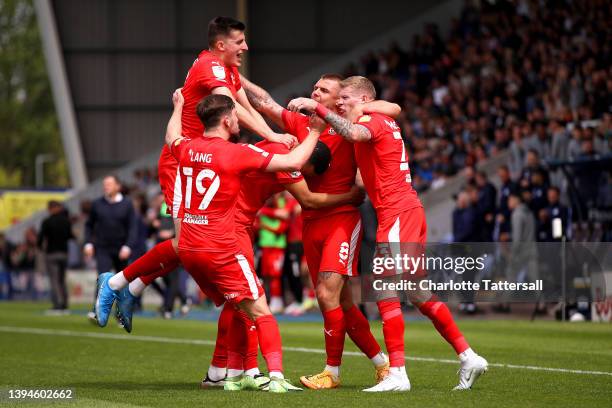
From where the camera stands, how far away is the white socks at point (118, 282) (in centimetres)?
1027

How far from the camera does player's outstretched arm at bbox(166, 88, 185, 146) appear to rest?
966 centimetres

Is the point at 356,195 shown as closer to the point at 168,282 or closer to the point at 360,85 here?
the point at 360,85

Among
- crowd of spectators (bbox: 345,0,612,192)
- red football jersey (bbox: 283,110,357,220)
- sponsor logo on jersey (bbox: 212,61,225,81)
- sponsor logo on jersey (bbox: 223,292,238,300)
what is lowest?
sponsor logo on jersey (bbox: 223,292,238,300)

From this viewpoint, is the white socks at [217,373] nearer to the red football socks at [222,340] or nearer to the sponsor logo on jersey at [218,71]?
the red football socks at [222,340]

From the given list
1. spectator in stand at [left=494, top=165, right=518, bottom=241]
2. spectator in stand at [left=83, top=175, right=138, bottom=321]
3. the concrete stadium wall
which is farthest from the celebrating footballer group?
the concrete stadium wall

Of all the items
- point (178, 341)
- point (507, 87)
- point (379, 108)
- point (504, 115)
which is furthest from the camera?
point (507, 87)

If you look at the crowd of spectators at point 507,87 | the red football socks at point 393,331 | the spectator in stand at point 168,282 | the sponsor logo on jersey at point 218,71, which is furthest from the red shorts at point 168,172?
the crowd of spectators at point 507,87

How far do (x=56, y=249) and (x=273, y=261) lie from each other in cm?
417

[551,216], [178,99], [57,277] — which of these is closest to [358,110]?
[178,99]

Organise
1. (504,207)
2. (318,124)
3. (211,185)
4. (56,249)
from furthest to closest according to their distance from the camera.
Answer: (56,249)
(504,207)
(318,124)
(211,185)

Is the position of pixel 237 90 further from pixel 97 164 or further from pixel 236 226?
pixel 97 164

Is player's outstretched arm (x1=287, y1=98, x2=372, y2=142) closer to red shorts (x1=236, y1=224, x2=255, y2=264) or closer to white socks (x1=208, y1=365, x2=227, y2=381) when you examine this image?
red shorts (x1=236, y1=224, x2=255, y2=264)

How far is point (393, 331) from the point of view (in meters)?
9.61

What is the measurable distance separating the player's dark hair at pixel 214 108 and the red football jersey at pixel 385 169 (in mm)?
1060
